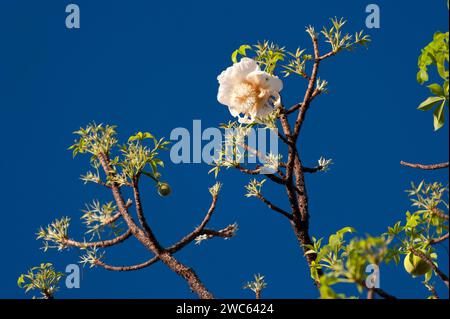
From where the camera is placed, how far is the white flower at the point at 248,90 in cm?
241

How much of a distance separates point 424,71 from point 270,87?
0.70 metres

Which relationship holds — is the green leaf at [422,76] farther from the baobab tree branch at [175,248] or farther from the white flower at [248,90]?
the baobab tree branch at [175,248]

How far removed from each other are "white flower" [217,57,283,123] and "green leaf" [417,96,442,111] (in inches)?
29.6

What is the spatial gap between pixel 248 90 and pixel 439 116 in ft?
2.73

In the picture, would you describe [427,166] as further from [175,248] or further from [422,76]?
[175,248]

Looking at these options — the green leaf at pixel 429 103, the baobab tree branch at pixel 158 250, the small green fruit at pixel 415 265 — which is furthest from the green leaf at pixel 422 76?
the baobab tree branch at pixel 158 250

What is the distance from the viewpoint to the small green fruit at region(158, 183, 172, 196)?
2.76 m

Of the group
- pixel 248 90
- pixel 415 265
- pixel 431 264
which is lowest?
pixel 431 264

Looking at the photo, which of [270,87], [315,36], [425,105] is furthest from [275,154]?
[425,105]

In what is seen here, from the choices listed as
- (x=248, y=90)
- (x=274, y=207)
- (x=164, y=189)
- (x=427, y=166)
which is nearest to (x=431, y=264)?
(x=427, y=166)

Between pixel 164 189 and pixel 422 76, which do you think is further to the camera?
pixel 164 189

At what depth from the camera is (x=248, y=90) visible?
2398 mm
